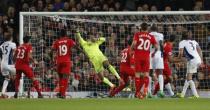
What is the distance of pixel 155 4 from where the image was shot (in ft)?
75.1

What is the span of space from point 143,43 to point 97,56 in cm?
344

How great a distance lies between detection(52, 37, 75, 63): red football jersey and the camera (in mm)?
18109

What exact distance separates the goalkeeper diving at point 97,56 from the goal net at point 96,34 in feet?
1.62

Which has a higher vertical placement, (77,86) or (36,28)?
(36,28)

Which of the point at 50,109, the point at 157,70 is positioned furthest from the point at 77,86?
the point at 50,109

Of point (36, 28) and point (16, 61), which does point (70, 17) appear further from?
point (16, 61)

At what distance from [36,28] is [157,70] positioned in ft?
12.2

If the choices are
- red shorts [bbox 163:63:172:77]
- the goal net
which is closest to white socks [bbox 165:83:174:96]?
red shorts [bbox 163:63:172:77]

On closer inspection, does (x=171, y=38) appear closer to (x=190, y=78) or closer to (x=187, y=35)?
(x=187, y=35)

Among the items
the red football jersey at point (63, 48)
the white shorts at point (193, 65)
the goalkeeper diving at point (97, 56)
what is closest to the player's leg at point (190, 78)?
the white shorts at point (193, 65)

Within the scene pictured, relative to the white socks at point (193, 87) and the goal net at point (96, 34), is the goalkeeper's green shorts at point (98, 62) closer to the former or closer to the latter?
the goal net at point (96, 34)

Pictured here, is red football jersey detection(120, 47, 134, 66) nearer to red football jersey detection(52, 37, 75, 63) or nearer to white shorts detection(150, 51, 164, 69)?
white shorts detection(150, 51, 164, 69)

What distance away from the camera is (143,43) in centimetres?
1636

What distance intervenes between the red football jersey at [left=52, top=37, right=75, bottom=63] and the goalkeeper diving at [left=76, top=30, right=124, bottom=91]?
1.43m
